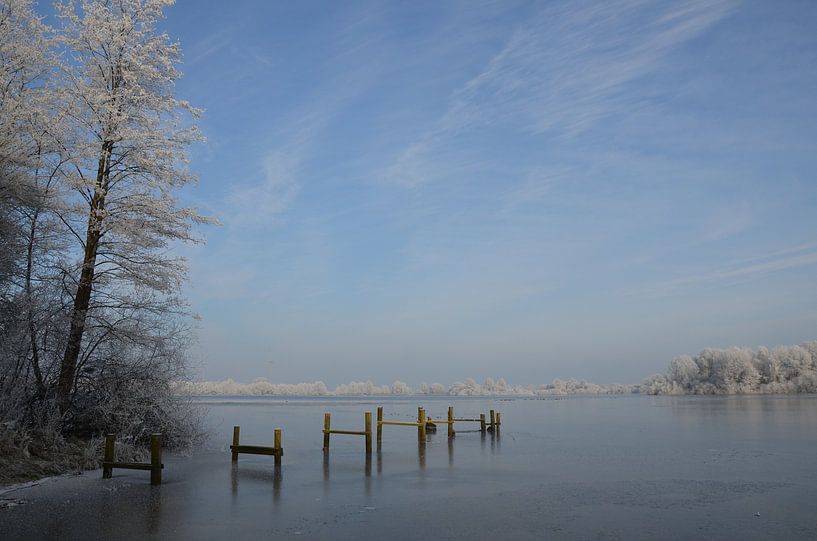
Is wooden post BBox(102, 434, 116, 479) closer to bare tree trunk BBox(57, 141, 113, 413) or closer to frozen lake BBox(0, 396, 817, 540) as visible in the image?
frozen lake BBox(0, 396, 817, 540)

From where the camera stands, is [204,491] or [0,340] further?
[0,340]

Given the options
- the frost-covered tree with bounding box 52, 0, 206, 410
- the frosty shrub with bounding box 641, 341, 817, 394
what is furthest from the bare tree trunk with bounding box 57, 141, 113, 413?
the frosty shrub with bounding box 641, 341, 817, 394

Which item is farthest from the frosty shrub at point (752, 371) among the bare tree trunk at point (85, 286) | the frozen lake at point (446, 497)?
the bare tree trunk at point (85, 286)

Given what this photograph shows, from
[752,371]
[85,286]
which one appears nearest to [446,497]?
[85,286]

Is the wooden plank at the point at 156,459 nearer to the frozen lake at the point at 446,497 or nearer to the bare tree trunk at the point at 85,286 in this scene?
the frozen lake at the point at 446,497

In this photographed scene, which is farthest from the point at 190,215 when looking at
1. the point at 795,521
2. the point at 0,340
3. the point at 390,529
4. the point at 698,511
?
the point at 795,521

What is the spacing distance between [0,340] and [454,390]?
168 m

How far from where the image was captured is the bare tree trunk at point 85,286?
18.0 meters

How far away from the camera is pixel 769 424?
1449 inches

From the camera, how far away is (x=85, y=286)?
1847cm

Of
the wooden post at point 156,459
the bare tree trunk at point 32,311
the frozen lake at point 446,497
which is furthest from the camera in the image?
the bare tree trunk at point 32,311

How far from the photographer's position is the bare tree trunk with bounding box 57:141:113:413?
59.1ft

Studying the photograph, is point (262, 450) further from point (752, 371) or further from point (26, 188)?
point (752, 371)

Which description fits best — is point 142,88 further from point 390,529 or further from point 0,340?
point 390,529
